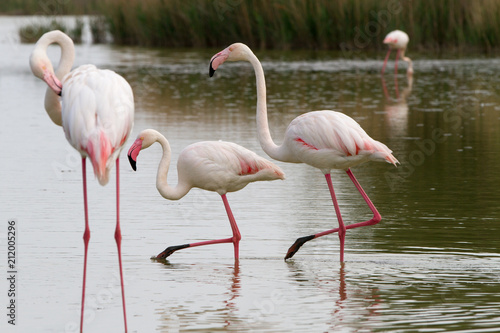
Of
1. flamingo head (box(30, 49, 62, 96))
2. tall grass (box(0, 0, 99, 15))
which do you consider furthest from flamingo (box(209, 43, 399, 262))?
tall grass (box(0, 0, 99, 15))

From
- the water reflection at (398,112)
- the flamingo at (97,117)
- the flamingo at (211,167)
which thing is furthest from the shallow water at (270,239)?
the flamingo at (97,117)

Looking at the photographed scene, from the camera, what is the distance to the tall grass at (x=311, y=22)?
2472 centimetres

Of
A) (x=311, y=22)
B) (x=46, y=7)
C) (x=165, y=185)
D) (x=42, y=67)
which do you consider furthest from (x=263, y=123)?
(x=46, y=7)

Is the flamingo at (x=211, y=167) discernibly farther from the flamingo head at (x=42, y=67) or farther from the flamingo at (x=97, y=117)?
the flamingo at (x=97, y=117)

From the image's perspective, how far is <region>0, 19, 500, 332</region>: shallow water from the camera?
5.36m

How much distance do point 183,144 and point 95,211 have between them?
3407 mm

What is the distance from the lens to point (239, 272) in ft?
21.0

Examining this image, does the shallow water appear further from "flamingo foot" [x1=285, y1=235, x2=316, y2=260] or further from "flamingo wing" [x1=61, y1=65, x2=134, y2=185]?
"flamingo wing" [x1=61, y1=65, x2=134, y2=185]

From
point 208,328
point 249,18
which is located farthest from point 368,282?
point 249,18

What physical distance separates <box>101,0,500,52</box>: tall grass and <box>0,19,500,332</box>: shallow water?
11.1m

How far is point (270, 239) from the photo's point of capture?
722 centimetres

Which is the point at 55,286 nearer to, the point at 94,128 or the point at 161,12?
the point at 94,128

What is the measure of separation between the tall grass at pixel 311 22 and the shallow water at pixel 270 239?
1113cm

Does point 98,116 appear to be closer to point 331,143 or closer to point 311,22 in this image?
point 331,143
